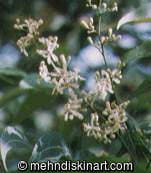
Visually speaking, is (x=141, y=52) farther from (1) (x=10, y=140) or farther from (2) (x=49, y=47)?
(1) (x=10, y=140)

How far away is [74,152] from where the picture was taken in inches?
60.9

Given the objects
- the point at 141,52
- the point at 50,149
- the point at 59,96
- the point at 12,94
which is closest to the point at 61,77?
the point at 50,149

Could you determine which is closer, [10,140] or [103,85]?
[103,85]

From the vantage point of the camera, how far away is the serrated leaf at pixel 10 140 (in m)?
1.23

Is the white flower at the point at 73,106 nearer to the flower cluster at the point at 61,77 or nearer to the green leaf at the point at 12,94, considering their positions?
the flower cluster at the point at 61,77

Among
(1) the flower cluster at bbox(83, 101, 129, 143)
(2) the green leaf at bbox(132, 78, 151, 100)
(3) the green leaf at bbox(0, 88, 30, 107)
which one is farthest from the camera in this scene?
(3) the green leaf at bbox(0, 88, 30, 107)

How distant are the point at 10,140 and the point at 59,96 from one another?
908mm

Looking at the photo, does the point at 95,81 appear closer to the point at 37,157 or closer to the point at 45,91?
the point at 37,157

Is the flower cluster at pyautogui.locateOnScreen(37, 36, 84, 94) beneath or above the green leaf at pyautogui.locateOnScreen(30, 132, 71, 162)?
above

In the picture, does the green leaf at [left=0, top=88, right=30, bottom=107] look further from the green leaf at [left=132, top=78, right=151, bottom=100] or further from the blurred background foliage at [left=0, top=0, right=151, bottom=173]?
the green leaf at [left=132, top=78, right=151, bottom=100]

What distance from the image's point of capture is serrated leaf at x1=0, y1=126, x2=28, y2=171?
123 cm

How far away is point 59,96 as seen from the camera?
216cm

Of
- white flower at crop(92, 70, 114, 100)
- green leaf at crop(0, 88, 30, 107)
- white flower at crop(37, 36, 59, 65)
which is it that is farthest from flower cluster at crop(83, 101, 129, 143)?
green leaf at crop(0, 88, 30, 107)

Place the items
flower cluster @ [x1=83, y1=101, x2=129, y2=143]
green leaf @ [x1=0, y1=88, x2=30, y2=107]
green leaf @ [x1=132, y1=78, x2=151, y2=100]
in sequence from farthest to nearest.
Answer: green leaf @ [x1=0, y1=88, x2=30, y2=107], green leaf @ [x1=132, y1=78, x2=151, y2=100], flower cluster @ [x1=83, y1=101, x2=129, y2=143]
